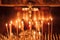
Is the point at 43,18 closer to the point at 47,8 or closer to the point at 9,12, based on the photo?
the point at 47,8

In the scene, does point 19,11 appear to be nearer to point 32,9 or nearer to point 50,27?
point 32,9

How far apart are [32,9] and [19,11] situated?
26 centimetres

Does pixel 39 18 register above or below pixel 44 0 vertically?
below

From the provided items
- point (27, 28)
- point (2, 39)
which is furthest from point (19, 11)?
point (2, 39)

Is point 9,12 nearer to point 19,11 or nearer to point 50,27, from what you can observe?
point 19,11

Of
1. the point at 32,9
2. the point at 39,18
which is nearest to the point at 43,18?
the point at 39,18

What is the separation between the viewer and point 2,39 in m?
2.94

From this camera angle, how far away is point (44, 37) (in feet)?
9.64

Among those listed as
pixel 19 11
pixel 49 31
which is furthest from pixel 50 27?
pixel 19 11

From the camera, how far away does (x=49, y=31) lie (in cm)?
296

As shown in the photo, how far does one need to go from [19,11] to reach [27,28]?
1.00 ft

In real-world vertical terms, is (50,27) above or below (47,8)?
below

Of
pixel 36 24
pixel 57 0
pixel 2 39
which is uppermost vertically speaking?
pixel 57 0

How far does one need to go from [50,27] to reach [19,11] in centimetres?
57
